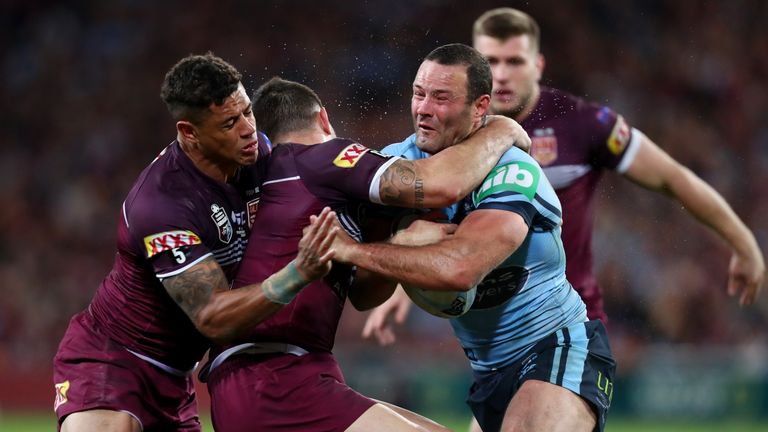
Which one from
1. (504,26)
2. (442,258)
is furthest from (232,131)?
(504,26)

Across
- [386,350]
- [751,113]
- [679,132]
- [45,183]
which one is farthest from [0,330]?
[751,113]

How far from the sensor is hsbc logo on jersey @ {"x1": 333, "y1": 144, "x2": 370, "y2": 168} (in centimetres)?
491

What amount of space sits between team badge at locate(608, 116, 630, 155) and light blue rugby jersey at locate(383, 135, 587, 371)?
69.8 inches

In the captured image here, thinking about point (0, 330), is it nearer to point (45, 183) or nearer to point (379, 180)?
point (45, 183)

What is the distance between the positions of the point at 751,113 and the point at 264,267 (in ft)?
43.0

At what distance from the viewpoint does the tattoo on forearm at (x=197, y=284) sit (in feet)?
16.0

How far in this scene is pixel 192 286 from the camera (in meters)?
4.90

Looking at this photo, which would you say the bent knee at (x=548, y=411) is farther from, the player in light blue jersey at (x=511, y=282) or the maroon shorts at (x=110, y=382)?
the maroon shorts at (x=110, y=382)

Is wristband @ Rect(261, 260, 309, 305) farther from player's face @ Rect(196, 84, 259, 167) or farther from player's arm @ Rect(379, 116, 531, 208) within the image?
player's face @ Rect(196, 84, 259, 167)

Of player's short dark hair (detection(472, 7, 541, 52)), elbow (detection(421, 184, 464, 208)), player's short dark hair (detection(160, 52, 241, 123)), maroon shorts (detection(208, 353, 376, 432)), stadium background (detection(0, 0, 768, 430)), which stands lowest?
stadium background (detection(0, 0, 768, 430))

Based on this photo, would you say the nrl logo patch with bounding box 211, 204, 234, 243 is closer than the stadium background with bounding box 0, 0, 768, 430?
Yes

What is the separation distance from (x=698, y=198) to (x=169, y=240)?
3.71 metres

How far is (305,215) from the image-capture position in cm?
491

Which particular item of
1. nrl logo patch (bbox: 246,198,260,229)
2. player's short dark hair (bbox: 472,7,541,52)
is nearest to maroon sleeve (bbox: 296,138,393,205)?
nrl logo patch (bbox: 246,198,260,229)
